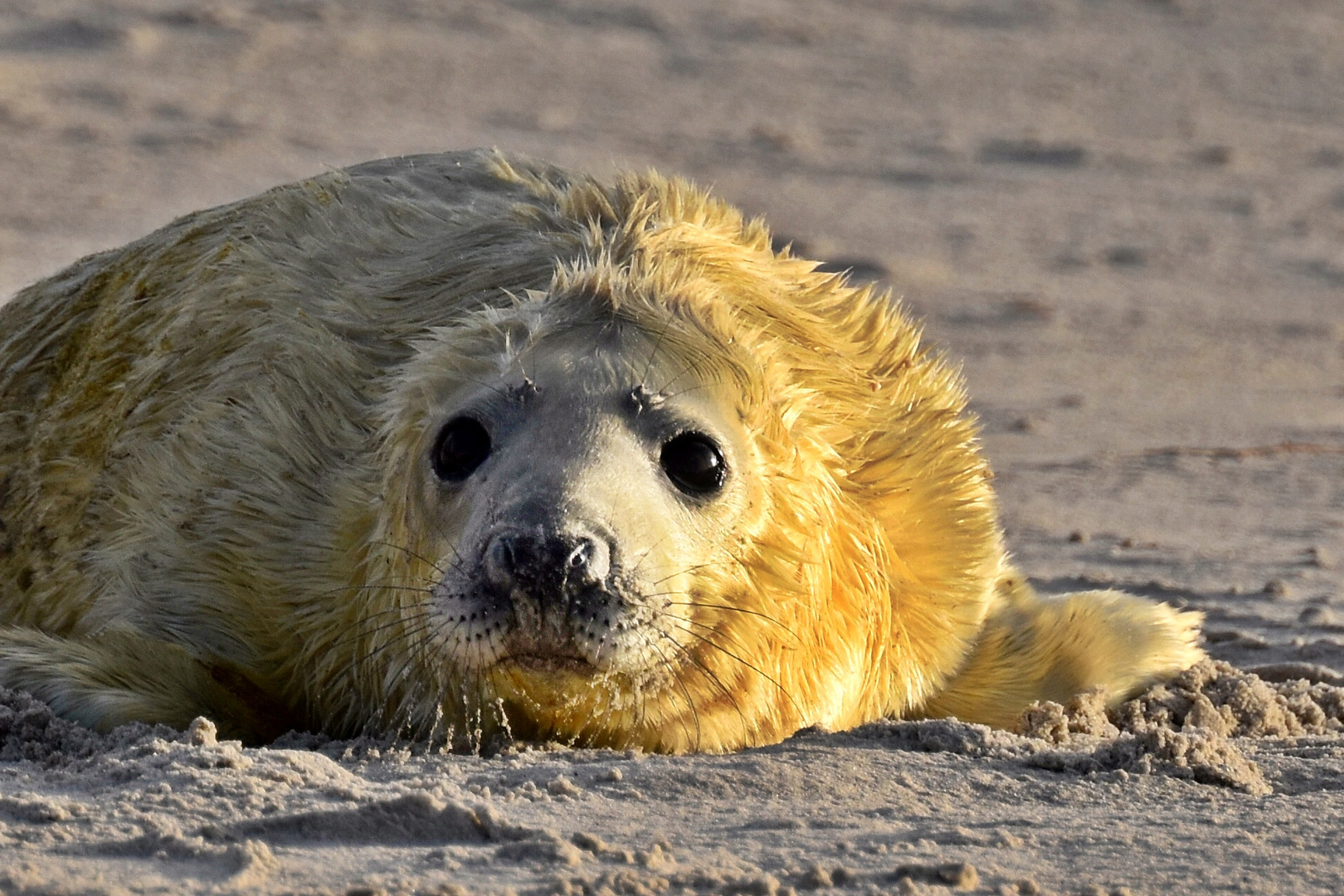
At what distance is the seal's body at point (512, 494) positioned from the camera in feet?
12.6

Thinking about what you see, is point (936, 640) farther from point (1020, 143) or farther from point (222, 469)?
point (1020, 143)

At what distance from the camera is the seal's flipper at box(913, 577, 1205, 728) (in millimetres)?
4645

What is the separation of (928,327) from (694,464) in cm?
572

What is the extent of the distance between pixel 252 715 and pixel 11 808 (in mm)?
1153

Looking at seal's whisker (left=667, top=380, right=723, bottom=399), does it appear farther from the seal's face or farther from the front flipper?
the front flipper

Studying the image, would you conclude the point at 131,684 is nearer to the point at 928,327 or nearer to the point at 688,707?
the point at 688,707

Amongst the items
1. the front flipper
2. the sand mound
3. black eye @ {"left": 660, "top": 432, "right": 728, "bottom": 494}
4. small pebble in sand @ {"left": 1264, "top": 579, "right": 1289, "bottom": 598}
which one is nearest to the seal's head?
black eye @ {"left": 660, "top": 432, "right": 728, "bottom": 494}

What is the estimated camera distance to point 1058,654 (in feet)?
15.8

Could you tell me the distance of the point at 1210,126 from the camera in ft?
42.7

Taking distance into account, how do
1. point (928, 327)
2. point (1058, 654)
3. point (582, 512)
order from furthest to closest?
point (928, 327)
point (1058, 654)
point (582, 512)

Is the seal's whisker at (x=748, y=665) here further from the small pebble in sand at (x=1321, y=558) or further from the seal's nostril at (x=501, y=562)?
the small pebble in sand at (x=1321, y=558)

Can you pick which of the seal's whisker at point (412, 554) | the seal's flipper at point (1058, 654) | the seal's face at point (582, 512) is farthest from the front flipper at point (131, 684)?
the seal's flipper at point (1058, 654)

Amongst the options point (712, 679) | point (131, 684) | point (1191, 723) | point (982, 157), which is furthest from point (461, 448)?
point (982, 157)

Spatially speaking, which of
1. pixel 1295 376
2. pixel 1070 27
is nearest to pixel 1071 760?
pixel 1295 376
